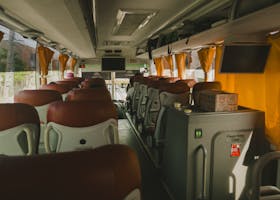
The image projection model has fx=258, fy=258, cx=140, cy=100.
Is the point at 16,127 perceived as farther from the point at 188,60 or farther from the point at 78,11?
the point at 188,60

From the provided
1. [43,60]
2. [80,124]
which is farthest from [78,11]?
[43,60]

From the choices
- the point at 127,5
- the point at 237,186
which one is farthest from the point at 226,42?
the point at 237,186

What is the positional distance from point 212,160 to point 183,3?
243 centimetres

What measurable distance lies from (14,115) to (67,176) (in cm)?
189

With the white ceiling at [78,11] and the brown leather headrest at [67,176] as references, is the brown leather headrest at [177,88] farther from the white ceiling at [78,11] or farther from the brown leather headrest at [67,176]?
the brown leather headrest at [67,176]

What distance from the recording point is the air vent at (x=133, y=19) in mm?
4469

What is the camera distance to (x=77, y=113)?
2.71m

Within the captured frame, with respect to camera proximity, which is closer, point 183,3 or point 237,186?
point 237,186

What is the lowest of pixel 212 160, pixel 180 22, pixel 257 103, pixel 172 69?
pixel 212 160

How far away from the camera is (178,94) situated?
504cm

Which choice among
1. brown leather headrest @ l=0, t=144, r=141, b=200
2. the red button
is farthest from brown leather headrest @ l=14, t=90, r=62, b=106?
brown leather headrest @ l=0, t=144, r=141, b=200

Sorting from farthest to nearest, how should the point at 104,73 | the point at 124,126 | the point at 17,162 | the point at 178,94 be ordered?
the point at 104,73 → the point at 124,126 → the point at 178,94 → the point at 17,162

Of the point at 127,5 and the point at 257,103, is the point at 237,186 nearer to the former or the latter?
the point at 257,103

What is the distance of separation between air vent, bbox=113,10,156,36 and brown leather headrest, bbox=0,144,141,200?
3.81 m
